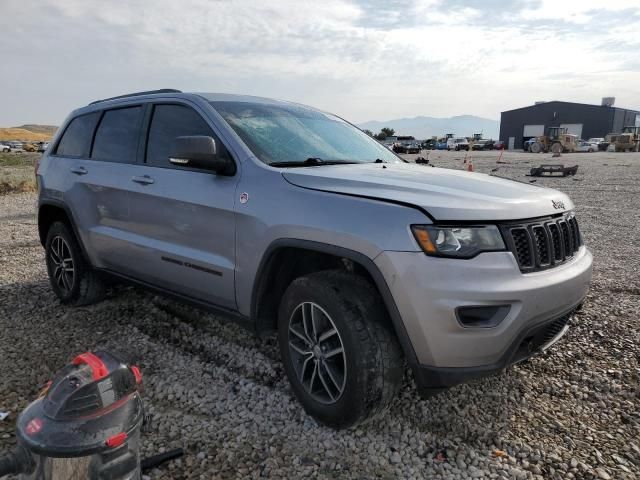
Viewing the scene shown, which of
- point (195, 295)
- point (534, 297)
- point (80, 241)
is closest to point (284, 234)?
point (195, 295)

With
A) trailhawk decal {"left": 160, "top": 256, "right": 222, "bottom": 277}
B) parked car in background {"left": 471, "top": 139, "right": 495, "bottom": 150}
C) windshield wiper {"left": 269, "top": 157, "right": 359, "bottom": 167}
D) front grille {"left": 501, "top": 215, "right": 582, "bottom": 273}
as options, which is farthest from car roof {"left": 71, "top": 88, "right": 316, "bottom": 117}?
parked car in background {"left": 471, "top": 139, "right": 495, "bottom": 150}

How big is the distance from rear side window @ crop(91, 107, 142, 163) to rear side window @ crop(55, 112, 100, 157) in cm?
15

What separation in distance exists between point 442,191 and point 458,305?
2.16 ft

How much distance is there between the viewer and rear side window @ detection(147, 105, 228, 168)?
349 centimetres

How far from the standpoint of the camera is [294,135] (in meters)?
3.52

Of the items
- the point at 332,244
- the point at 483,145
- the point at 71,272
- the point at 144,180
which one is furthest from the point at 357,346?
→ the point at 483,145

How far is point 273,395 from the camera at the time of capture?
10.2ft

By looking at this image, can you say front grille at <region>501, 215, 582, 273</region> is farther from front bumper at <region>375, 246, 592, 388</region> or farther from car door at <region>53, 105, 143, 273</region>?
car door at <region>53, 105, 143, 273</region>

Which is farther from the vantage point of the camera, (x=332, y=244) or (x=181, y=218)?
(x=181, y=218)

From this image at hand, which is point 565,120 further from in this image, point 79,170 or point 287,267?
point 287,267

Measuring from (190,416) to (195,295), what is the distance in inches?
32.3

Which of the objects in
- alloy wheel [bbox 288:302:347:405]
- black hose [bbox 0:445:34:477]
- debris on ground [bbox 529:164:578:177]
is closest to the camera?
black hose [bbox 0:445:34:477]

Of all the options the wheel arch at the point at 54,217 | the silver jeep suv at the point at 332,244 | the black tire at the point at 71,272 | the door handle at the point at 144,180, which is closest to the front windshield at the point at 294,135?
the silver jeep suv at the point at 332,244

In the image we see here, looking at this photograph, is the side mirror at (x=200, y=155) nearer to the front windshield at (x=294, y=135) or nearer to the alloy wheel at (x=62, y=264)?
the front windshield at (x=294, y=135)
